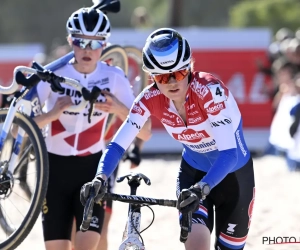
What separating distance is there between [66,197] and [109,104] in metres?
0.78

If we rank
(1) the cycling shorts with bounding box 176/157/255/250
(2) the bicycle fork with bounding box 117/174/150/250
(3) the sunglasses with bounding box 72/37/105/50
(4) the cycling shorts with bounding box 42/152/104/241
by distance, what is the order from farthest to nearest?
(3) the sunglasses with bounding box 72/37/105/50 < (4) the cycling shorts with bounding box 42/152/104/241 < (1) the cycling shorts with bounding box 176/157/255/250 < (2) the bicycle fork with bounding box 117/174/150/250

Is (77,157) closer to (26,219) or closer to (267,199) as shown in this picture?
(26,219)

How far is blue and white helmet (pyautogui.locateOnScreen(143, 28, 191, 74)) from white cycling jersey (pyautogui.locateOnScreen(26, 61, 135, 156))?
4.55ft

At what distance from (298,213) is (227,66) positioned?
18.1 ft

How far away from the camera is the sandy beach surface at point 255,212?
792cm

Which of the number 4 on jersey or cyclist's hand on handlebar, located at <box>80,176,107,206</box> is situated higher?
the number 4 on jersey

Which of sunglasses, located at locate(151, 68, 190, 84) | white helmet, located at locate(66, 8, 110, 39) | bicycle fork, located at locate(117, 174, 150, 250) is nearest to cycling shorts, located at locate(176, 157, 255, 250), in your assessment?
bicycle fork, located at locate(117, 174, 150, 250)

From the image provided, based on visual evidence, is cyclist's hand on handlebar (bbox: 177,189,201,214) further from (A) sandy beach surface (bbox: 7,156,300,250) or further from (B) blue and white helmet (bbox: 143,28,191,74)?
(A) sandy beach surface (bbox: 7,156,300,250)

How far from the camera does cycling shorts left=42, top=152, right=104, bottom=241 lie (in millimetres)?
5910

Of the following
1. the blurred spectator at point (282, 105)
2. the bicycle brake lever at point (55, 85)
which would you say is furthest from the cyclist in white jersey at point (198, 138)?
the blurred spectator at point (282, 105)

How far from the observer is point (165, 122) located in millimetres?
5258

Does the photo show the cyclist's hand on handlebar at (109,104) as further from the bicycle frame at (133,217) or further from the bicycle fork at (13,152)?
the bicycle frame at (133,217)

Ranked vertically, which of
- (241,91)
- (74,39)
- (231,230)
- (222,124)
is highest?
(241,91)

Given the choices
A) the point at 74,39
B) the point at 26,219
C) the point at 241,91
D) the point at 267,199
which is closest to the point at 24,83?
the point at 74,39
